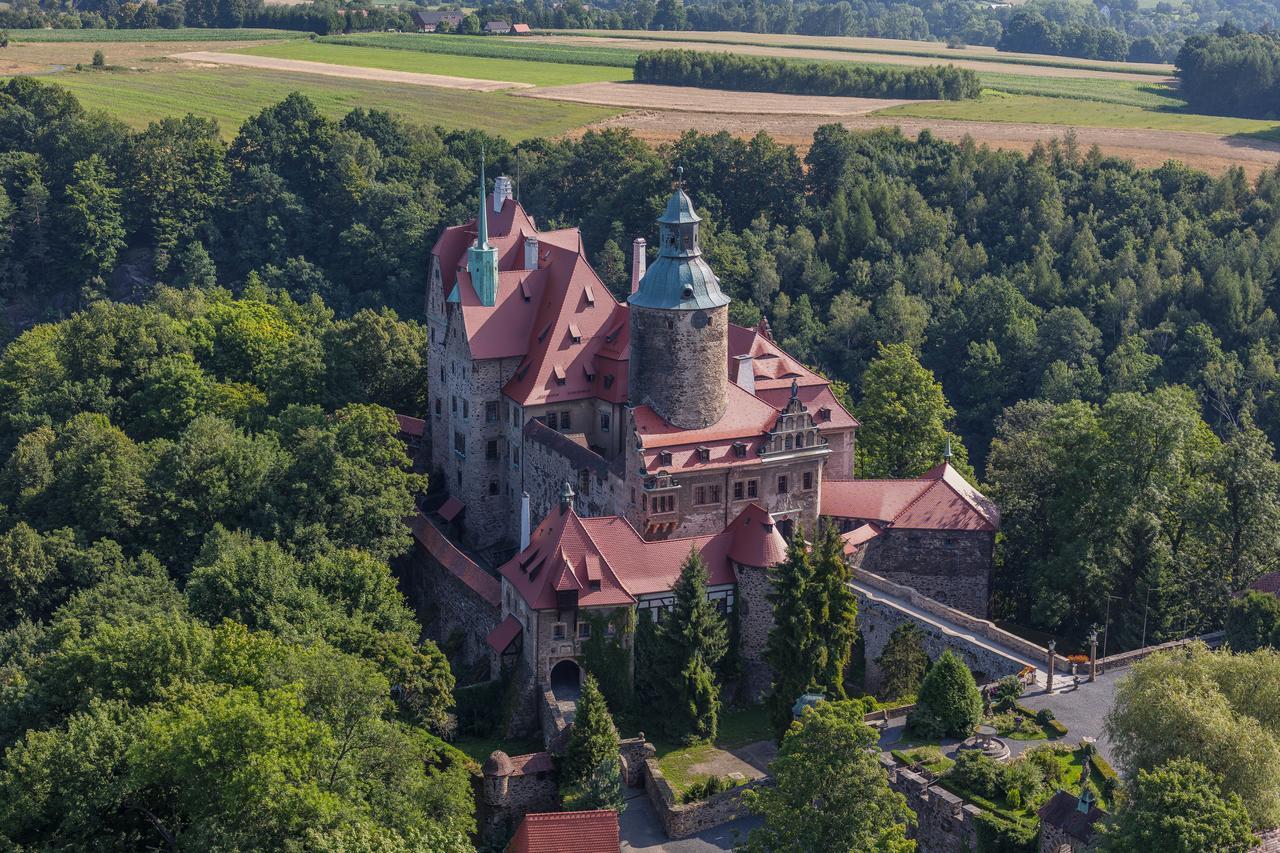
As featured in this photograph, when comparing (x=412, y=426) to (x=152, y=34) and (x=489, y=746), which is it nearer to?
(x=489, y=746)

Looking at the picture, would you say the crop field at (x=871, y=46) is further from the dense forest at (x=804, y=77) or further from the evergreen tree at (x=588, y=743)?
the evergreen tree at (x=588, y=743)

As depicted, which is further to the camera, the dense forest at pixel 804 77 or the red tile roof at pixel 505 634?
the dense forest at pixel 804 77

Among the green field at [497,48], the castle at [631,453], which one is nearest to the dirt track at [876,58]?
the green field at [497,48]

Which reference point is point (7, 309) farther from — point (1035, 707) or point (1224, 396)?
point (1035, 707)

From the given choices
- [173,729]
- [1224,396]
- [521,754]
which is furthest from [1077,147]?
[173,729]

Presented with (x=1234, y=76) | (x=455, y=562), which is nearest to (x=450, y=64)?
(x=1234, y=76)

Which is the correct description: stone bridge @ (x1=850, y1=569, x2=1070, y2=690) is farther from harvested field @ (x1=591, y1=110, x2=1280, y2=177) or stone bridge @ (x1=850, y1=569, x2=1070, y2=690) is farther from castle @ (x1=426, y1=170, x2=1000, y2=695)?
harvested field @ (x1=591, y1=110, x2=1280, y2=177)

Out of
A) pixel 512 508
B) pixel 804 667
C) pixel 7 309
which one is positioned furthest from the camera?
pixel 7 309
